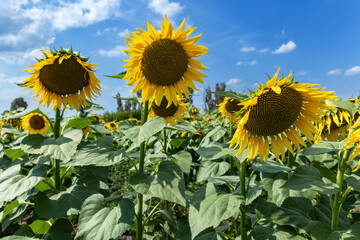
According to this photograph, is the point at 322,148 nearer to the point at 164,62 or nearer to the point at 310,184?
the point at 310,184

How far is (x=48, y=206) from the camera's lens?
2.02 m

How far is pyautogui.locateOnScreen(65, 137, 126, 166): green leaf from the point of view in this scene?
1.66m

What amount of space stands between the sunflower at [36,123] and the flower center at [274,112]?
347 cm

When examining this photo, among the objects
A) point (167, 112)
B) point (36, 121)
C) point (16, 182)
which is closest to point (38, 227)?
point (16, 182)

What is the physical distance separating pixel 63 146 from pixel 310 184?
171cm

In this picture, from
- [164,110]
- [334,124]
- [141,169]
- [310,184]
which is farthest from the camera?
[164,110]

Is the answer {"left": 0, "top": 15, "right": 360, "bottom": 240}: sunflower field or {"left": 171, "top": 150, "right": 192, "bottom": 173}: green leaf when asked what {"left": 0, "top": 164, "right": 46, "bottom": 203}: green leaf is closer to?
{"left": 0, "top": 15, "right": 360, "bottom": 240}: sunflower field

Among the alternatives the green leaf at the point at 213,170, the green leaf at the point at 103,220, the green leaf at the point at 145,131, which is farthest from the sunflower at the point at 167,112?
the green leaf at the point at 103,220

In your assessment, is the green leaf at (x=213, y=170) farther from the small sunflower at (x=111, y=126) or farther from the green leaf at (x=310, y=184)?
the small sunflower at (x=111, y=126)

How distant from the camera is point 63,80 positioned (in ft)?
7.96

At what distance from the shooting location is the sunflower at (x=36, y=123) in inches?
161

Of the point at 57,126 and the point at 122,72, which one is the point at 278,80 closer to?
→ the point at 122,72

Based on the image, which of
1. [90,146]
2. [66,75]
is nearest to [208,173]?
[90,146]

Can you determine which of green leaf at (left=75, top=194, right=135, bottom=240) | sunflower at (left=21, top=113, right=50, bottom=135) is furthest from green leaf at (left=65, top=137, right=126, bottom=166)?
sunflower at (left=21, top=113, right=50, bottom=135)
